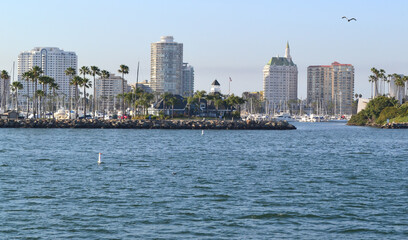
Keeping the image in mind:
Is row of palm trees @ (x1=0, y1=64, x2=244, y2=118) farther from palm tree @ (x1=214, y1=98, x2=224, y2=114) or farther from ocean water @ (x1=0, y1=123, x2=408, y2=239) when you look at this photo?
ocean water @ (x1=0, y1=123, x2=408, y2=239)

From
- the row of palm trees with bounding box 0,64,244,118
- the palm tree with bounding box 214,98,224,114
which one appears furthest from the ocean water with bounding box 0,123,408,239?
the palm tree with bounding box 214,98,224,114

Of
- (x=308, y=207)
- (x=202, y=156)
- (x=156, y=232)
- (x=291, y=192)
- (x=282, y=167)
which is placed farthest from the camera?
(x=202, y=156)

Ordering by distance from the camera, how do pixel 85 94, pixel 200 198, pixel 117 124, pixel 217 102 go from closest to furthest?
pixel 200 198 → pixel 117 124 → pixel 85 94 → pixel 217 102

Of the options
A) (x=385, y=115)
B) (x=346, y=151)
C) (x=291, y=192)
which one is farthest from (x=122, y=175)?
(x=385, y=115)

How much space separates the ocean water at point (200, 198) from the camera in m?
24.8

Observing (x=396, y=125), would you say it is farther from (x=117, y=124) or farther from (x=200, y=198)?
(x=200, y=198)

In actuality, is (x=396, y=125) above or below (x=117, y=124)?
above

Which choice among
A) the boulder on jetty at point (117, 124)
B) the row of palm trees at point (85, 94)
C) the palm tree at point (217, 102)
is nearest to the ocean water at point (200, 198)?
the boulder on jetty at point (117, 124)

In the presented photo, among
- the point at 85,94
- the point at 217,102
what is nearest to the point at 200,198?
the point at 85,94

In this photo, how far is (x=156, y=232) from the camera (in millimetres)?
24219

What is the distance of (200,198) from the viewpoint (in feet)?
106

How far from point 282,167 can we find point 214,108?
462ft

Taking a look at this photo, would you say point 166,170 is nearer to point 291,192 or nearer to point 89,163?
point 89,163

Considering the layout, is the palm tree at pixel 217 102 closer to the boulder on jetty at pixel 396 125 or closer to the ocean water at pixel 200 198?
the boulder on jetty at pixel 396 125
